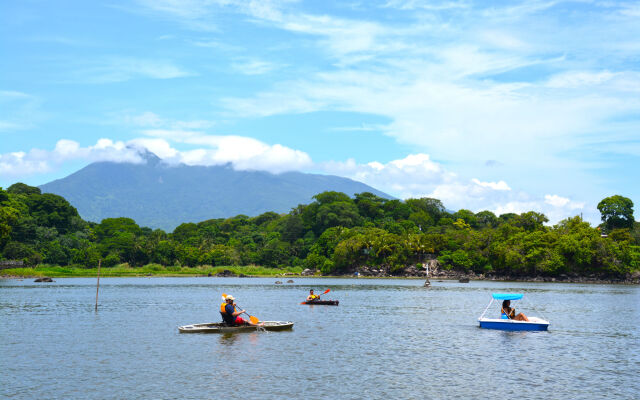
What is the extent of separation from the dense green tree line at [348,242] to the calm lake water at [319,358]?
74.3 m

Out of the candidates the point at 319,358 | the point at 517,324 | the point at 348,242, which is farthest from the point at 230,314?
the point at 348,242

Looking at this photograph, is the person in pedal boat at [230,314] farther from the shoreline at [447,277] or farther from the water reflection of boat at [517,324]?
the shoreline at [447,277]

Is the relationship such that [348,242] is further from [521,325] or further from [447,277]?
[521,325]

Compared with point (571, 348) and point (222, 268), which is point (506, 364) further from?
point (222, 268)

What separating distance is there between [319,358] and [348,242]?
120529 mm

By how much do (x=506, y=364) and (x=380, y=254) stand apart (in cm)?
12214

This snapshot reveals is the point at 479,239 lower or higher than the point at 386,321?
higher

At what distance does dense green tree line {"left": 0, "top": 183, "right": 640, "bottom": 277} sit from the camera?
400 ft

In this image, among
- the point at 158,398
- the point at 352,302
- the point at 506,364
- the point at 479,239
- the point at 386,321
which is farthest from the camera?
the point at 479,239

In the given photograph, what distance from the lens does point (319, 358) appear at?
89.4 ft

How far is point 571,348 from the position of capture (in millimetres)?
31219

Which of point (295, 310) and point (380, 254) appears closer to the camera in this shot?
point (295, 310)

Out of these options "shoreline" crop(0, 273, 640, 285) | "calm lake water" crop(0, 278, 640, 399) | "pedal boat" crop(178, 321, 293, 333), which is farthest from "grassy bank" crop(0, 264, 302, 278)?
"pedal boat" crop(178, 321, 293, 333)

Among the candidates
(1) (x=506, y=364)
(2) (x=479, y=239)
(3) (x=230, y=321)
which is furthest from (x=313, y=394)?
(2) (x=479, y=239)
